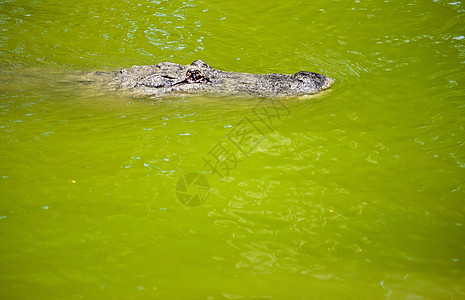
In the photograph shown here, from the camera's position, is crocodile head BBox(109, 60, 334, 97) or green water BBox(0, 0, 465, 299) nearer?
green water BBox(0, 0, 465, 299)

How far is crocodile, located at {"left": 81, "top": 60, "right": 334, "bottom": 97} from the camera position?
19.0 feet

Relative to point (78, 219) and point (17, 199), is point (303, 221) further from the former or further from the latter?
point (17, 199)

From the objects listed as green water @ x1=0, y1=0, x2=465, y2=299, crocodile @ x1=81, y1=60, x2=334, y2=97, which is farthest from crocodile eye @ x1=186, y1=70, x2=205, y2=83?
green water @ x1=0, y1=0, x2=465, y2=299

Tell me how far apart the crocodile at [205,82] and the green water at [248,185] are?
0.24 m

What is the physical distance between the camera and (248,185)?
3.69m

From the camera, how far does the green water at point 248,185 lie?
269 cm

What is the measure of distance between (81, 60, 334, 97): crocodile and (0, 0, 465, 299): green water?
0.80ft

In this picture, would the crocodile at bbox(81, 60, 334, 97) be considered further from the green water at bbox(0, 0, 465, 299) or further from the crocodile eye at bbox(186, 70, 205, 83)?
the green water at bbox(0, 0, 465, 299)

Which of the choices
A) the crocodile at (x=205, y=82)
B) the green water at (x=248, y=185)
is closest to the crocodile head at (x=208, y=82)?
the crocodile at (x=205, y=82)

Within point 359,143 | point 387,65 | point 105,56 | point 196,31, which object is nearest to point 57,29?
point 105,56

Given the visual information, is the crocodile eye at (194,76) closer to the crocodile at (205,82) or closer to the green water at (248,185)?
the crocodile at (205,82)

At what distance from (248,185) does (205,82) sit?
9.37 ft

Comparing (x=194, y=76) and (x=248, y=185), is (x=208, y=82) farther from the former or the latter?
(x=248, y=185)

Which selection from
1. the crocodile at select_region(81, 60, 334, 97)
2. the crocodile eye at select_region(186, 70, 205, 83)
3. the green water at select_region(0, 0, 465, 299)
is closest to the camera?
the green water at select_region(0, 0, 465, 299)
